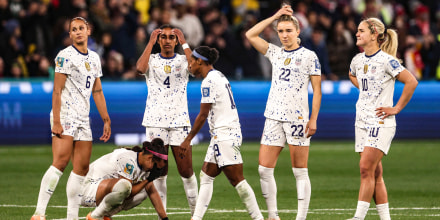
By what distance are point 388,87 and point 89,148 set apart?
3.64 metres

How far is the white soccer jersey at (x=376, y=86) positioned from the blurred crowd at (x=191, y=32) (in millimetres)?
10350

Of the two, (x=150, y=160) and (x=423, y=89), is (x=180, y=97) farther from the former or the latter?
(x=423, y=89)

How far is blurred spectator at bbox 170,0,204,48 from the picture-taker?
863 inches

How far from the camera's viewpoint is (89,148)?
396 inches

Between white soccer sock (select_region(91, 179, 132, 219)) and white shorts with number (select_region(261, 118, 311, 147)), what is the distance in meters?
1.77

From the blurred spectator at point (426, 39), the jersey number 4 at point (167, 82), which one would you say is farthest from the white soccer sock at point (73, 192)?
the blurred spectator at point (426, 39)

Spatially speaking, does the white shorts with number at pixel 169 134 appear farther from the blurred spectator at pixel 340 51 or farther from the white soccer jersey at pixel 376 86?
the blurred spectator at pixel 340 51

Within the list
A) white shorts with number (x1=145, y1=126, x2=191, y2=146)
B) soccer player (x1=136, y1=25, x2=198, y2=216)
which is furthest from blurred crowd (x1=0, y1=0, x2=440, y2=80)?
white shorts with number (x1=145, y1=126, x2=191, y2=146)

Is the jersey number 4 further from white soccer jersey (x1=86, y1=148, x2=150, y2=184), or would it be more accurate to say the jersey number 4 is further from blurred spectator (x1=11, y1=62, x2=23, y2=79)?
blurred spectator (x1=11, y1=62, x2=23, y2=79)

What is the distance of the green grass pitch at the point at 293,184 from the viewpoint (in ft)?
37.2

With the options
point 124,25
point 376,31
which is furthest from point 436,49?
point 376,31

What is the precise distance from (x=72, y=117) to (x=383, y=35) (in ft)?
12.6

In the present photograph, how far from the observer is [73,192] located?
9.91m

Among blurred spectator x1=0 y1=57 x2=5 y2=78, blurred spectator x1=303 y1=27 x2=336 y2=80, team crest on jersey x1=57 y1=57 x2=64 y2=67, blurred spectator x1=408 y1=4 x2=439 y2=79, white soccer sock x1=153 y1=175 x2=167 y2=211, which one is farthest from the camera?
blurred spectator x1=408 y1=4 x2=439 y2=79
